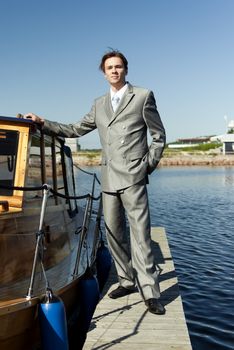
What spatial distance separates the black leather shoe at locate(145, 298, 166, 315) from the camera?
519 cm

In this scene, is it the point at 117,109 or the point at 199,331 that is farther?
the point at 199,331

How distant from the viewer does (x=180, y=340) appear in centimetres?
457

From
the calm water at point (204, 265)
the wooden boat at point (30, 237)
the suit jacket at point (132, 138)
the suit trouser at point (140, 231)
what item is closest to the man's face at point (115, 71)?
the suit jacket at point (132, 138)

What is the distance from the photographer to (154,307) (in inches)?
205

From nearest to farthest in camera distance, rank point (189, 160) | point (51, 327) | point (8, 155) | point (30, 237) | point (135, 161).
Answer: point (51, 327)
point (30, 237)
point (135, 161)
point (8, 155)
point (189, 160)

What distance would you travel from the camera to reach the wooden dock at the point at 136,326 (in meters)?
4.53

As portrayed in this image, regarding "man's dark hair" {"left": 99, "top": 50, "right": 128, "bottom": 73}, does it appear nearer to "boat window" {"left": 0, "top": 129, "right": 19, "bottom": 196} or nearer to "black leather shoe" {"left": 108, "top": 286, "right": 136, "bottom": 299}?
"boat window" {"left": 0, "top": 129, "right": 19, "bottom": 196}

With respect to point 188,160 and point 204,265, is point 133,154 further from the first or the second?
point 188,160

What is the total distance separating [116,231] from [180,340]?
1509mm

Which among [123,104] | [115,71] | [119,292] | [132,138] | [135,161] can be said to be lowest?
[119,292]

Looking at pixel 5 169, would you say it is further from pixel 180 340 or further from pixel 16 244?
A: pixel 180 340

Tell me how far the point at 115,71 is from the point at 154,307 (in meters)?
2.76

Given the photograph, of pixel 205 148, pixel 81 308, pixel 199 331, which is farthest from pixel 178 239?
pixel 205 148

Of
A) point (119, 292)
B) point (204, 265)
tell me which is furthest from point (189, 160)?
point (119, 292)
